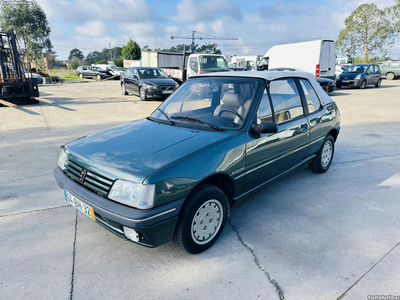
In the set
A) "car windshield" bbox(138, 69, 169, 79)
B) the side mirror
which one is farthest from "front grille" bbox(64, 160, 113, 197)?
"car windshield" bbox(138, 69, 169, 79)

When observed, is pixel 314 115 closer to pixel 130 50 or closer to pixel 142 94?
pixel 142 94

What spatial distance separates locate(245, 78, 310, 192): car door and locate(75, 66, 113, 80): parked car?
30.9 m

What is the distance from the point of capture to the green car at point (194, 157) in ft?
7.29

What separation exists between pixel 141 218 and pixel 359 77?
64.6 ft

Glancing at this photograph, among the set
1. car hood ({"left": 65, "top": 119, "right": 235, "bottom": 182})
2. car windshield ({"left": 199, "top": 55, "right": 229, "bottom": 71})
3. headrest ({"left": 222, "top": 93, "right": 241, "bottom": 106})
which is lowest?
car hood ({"left": 65, "top": 119, "right": 235, "bottom": 182})

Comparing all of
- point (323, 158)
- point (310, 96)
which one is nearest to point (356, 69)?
point (323, 158)

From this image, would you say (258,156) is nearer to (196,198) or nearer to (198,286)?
(196,198)

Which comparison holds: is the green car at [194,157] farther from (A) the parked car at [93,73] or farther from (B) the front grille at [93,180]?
(A) the parked car at [93,73]

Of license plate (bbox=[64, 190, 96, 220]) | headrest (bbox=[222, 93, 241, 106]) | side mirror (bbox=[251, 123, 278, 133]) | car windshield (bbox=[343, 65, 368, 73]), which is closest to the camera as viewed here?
license plate (bbox=[64, 190, 96, 220])

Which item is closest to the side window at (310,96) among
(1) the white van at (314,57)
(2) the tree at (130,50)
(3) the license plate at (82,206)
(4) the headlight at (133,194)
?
(4) the headlight at (133,194)

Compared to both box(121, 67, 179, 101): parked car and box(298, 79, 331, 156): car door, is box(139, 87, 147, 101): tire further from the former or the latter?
box(298, 79, 331, 156): car door

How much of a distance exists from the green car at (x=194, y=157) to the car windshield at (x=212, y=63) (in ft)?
34.4

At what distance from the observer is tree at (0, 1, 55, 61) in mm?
37875

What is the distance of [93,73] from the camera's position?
3259 centimetres
